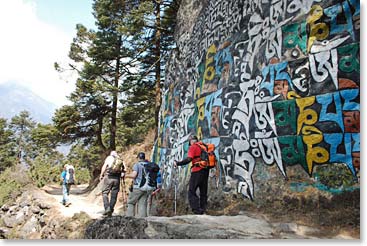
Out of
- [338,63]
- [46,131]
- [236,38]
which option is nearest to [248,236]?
[338,63]

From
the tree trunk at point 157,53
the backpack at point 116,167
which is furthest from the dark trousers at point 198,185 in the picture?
the tree trunk at point 157,53

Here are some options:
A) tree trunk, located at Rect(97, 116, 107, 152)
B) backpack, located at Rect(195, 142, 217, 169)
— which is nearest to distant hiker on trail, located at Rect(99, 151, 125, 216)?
backpack, located at Rect(195, 142, 217, 169)

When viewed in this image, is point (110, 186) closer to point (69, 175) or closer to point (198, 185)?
point (198, 185)

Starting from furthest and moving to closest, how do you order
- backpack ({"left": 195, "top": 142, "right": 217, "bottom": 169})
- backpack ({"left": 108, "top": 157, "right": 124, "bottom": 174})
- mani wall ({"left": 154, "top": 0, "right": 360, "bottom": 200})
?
1. backpack ({"left": 108, "top": 157, "right": 124, "bottom": 174})
2. backpack ({"left": 195, "top": 142, "right": 217, "bottom": 169})
3. mani wall ({"left": 154, "top": 0, "right": 360, "bottom": 200})

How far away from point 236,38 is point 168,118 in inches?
163

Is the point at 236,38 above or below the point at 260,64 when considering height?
above

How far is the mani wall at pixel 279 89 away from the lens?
4.10 meters

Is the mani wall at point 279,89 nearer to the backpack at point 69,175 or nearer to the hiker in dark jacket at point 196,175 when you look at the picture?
the hiker in dark jacket at point 196,175

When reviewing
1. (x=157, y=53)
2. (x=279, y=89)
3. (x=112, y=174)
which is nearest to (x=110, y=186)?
(x=112, y=174)

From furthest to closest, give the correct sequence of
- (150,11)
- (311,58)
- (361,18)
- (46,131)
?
(46,131) → (150,11) → (311,58) → (361,18)

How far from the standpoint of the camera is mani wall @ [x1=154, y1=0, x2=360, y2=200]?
410 centimetres

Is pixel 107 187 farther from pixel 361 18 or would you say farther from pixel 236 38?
pixel 361 18

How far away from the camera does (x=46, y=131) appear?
49.1 ft

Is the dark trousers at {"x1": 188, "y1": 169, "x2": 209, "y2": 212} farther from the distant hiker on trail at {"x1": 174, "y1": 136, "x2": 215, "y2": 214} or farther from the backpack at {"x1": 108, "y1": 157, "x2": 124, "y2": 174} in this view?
the backpack at {"x1": 108, "y1": 157, "x2": 124, "y2": 174}
